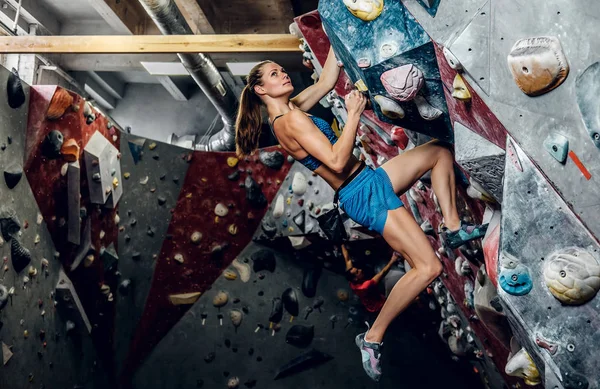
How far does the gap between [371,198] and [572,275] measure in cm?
110

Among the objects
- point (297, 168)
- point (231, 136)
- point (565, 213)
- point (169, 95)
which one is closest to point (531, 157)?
point (565, 213)

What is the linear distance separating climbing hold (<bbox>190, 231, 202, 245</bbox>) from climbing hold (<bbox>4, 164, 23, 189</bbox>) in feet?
6.08

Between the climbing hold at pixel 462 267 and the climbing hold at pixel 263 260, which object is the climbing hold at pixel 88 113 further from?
the climbing hold at pixel 462 267

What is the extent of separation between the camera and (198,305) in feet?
18.1

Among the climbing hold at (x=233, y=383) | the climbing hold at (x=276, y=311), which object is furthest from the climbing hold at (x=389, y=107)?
the climbing hold at (x=233, y=383)

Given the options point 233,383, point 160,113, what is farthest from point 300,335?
point 160,113

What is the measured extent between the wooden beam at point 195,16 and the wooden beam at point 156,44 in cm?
161

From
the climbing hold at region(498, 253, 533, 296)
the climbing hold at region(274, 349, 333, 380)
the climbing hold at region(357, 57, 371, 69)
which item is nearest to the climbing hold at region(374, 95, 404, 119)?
the climbing hold at region(357, 57, 371, 69)

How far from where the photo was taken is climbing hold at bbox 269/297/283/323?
17.8 feet

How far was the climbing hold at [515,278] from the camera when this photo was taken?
2.02 m

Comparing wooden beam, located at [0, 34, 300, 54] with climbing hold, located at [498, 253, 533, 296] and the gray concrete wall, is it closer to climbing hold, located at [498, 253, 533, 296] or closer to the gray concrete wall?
climbing hold, located at [498, 253, 533, 296]

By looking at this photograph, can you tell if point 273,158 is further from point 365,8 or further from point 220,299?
point 365,8

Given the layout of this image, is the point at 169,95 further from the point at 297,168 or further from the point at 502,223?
the point at 502,223

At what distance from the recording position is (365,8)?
7.80 feet
